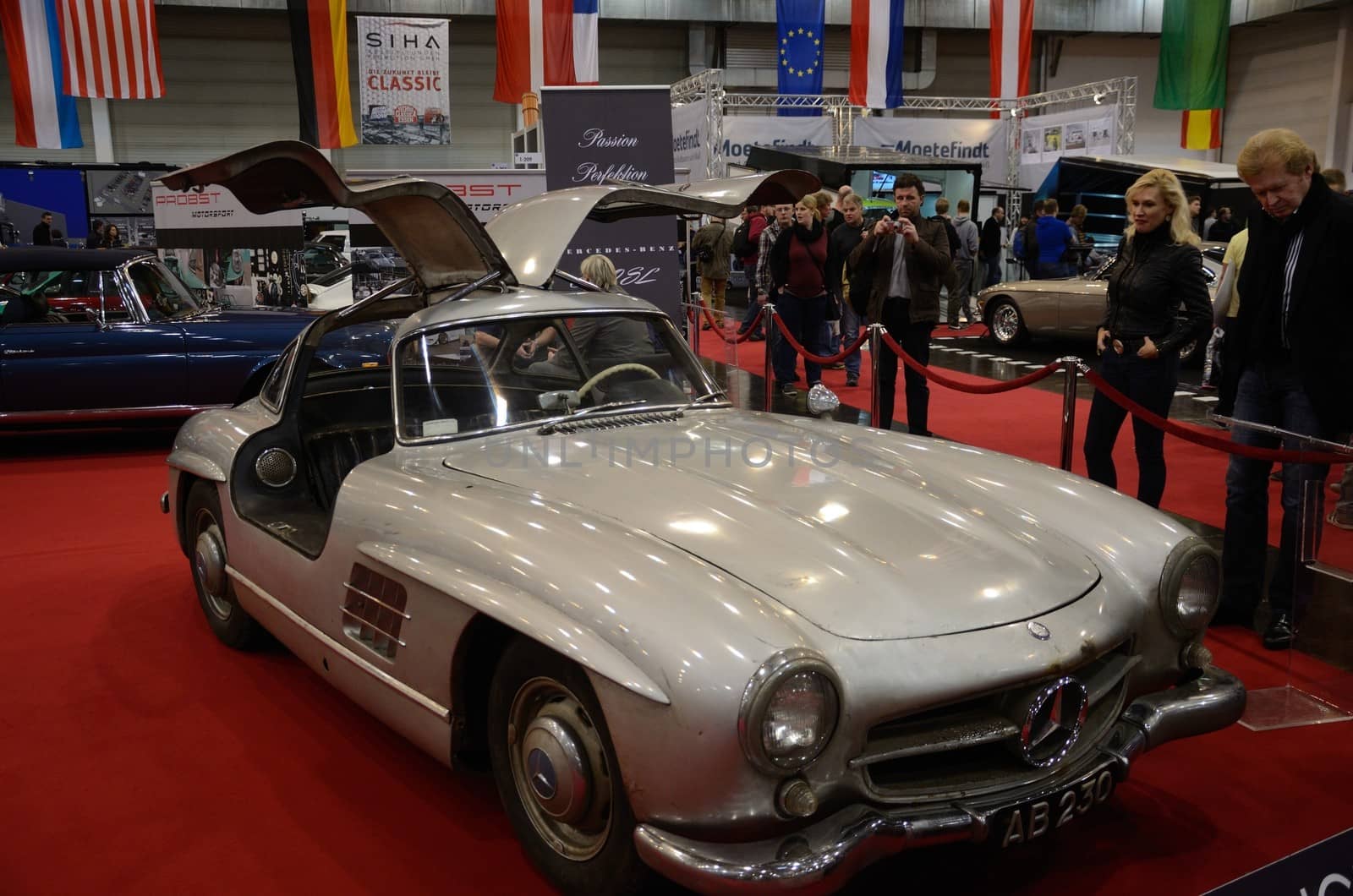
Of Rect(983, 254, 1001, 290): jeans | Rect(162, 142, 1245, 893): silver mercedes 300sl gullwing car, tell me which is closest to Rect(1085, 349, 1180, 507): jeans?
Rect(162, 142, 1245, 893): silver mercedes 300sl gullwing car

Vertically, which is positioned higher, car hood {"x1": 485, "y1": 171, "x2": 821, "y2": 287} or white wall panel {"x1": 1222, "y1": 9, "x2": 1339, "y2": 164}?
white wall panel {"x1": 1222, "y1": 9, "x2": 1339, "y2": 164}

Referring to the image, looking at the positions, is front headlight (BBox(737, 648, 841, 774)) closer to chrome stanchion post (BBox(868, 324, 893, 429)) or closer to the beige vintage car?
chrome stanchion post (BBox(868, 324, 893, 429))

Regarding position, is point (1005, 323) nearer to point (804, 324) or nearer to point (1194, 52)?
point (804, 324)

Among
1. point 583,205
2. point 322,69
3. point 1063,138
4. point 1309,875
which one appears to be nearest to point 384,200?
point 583,205

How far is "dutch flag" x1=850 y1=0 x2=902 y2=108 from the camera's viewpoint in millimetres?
17234

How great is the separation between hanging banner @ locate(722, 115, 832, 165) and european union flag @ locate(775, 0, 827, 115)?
0.65 m

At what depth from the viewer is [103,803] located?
3021mm

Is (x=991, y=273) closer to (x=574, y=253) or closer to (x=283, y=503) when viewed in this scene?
(x=574, y=253)

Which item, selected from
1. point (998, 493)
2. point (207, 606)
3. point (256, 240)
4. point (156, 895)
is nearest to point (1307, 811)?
point (998, 493)

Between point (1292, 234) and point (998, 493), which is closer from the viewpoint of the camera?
point (998, 493)

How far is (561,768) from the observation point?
2.36 metres

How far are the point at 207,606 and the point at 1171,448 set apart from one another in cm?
618

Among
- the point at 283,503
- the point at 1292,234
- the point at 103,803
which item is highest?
the point at 1292,234

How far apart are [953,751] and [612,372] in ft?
6.05
